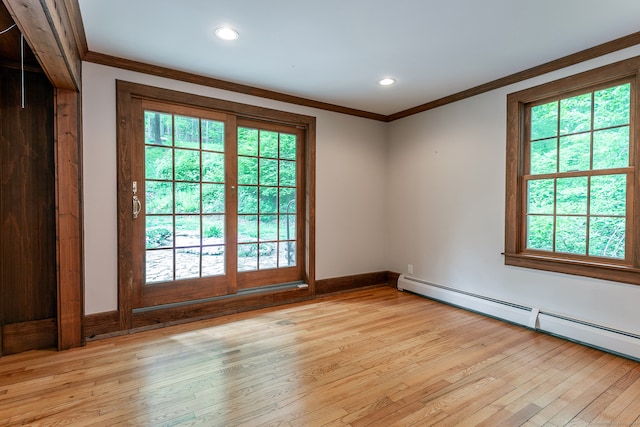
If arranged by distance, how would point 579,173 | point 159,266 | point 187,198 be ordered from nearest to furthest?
point 579,173 → point 159,266 → point 187,198

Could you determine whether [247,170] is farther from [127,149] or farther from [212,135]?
[127,149]

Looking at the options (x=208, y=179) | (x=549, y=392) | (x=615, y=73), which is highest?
(x=615, y=73)

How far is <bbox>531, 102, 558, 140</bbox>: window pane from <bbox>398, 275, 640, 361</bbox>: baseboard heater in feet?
5.54

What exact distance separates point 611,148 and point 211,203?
3734 millimetres

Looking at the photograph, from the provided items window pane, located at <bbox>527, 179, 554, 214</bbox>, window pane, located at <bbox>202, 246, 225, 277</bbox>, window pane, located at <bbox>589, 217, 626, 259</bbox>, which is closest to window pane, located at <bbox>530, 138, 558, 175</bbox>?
window pane, located at <bbox>527, 179, 554, 214</bbox>

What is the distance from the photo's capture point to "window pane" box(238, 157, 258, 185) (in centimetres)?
373

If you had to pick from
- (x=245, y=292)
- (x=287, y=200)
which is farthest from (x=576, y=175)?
(x=245, y=292)

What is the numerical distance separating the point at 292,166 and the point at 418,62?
6.17 ft

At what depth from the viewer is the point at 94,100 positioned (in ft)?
9.38

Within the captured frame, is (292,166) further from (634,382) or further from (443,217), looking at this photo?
(634,382)

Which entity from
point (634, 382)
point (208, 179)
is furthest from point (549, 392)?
point (208, 179)

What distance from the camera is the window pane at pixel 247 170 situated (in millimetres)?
3734

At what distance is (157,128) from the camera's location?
321 cm

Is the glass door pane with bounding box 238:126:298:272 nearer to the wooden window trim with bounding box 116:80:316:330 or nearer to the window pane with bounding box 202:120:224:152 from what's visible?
the window pane with bounding box 202:120:224:152
